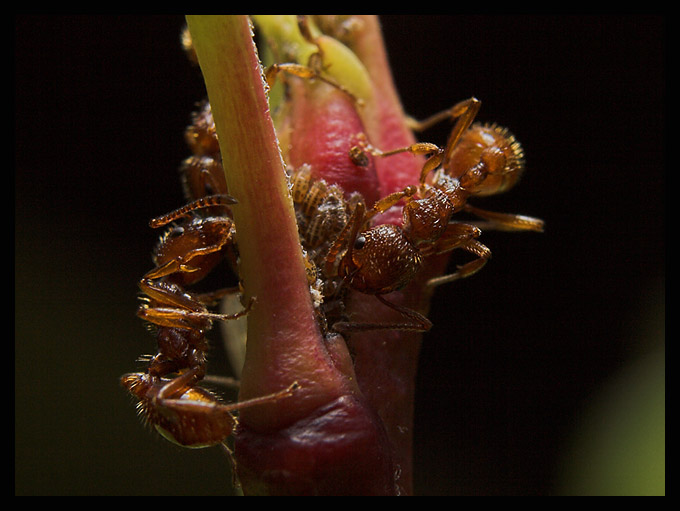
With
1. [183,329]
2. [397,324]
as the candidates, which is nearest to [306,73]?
[397,324]

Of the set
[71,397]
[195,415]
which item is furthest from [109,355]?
[195,415]

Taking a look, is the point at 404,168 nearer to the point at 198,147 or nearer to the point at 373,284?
the point at 373,284

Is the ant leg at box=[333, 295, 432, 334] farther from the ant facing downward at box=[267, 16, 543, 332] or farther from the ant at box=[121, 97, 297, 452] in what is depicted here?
the ant at box=[121, 97, 297, 452]

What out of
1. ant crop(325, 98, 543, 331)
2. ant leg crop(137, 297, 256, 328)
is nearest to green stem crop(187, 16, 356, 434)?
ant crop(325, 98, 543, 331)

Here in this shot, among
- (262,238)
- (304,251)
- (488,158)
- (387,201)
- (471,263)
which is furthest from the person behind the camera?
(488,158)

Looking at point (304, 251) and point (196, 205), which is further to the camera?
point (196, 205)

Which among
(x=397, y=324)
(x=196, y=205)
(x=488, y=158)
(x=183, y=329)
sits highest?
(x=488, y=158)

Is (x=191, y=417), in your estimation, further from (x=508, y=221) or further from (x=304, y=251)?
(x=508, y=221)
